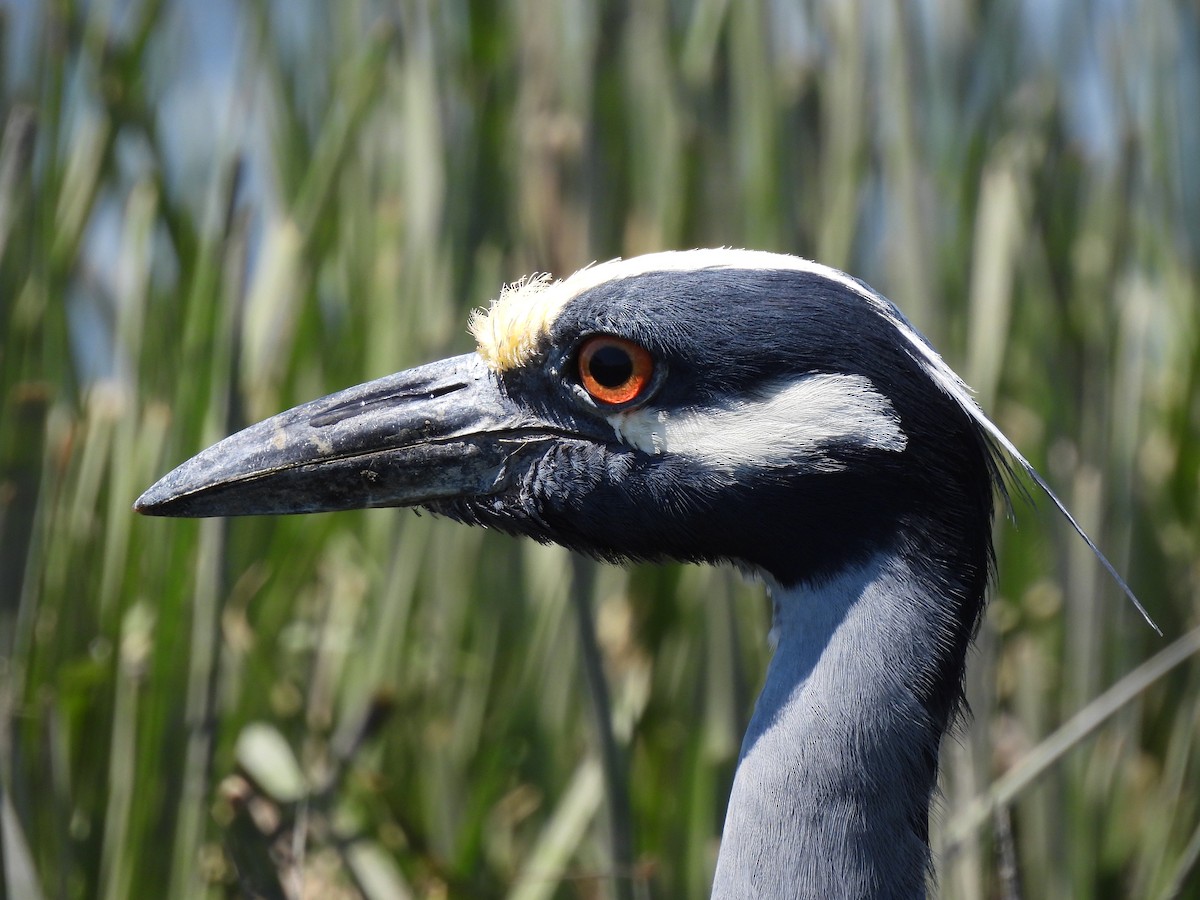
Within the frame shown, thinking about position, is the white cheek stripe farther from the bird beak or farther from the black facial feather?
the bird beak

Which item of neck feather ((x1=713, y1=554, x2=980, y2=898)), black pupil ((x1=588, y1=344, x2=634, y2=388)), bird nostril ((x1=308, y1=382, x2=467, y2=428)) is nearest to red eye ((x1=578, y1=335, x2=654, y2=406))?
black pupil ((x1=588, y1=344, x2=634, y2=388))

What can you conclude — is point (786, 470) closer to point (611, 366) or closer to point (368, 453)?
point (611, 366)

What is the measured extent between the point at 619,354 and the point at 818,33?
1.30 metres

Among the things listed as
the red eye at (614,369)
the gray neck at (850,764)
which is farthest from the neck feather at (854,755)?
the red eye at (614,369)

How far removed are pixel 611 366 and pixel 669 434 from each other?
0.36ft

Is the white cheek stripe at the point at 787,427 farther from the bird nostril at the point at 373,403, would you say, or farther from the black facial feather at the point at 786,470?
the bird nostril at the point at 373,403

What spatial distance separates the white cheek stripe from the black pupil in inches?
1.9

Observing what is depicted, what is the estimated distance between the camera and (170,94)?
2848mm

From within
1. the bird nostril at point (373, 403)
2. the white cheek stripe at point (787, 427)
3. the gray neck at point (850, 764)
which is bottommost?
the gray neck at point (850, 764)

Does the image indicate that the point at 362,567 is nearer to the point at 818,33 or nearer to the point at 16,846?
the point at 16,846

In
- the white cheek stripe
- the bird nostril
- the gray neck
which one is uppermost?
the bird nostril

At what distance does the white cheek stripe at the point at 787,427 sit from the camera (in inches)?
57.0

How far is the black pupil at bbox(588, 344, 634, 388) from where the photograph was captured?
152 centimetres

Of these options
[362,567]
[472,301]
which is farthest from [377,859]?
[472,301]
